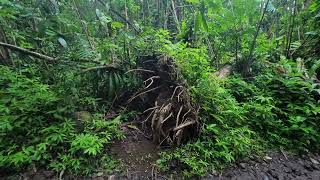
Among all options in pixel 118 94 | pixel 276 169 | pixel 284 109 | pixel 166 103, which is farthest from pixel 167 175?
pixel 284 109

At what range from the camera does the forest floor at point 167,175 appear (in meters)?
3.03

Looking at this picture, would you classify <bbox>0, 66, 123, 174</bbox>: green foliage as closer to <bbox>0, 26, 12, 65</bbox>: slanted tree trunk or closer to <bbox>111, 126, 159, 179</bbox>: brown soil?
<bbox>111, 126, 159, 179</bbox>: brown soil

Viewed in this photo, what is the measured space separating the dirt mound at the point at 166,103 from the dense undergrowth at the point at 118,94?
155 mm

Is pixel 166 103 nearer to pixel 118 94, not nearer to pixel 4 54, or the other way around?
pixel 118 94

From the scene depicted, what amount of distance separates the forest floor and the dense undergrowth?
0.11 meters

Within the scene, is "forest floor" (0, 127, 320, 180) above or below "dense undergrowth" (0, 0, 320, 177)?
below

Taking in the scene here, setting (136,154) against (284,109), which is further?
(284,109)

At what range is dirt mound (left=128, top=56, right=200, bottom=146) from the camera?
349cm

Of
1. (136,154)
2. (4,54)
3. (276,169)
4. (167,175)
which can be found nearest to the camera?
(167,175)

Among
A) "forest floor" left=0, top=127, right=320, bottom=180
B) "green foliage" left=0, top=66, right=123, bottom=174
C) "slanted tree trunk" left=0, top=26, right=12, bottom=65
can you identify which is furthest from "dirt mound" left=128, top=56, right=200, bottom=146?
"slanted tree trunk" left=0, top=26, right=12, bottom=65

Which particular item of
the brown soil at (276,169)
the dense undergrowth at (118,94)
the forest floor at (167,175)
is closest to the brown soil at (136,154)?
the forest floor at (167,175)

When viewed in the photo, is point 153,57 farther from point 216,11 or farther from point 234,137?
point 216,11

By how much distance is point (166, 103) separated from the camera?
3.68m

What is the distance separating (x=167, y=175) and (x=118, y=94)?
167cm
